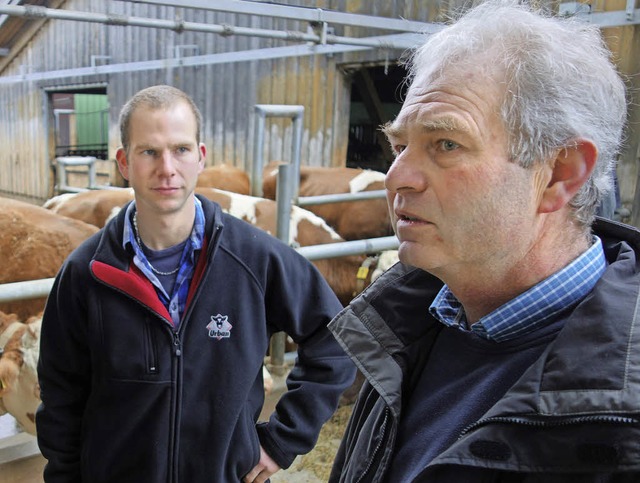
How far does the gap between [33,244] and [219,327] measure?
2.30 m

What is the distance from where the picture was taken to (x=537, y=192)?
36.5 inches

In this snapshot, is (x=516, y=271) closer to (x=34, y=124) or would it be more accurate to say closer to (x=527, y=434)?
(x=527, y=434)

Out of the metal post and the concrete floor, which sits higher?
the metal post

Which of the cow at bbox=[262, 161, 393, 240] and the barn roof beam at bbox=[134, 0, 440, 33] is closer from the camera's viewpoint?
the barn roof beam at bbox=[134, 0, 440, 33]

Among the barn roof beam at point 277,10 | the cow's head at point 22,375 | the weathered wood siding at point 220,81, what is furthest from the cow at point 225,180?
the cow's head at point 22,375

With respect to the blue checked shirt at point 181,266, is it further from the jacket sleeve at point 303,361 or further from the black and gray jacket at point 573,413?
the black and gray jacket at point 573,413

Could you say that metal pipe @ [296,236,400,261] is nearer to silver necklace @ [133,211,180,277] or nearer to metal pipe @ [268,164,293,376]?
metal pipe @ [268,164,293,376]

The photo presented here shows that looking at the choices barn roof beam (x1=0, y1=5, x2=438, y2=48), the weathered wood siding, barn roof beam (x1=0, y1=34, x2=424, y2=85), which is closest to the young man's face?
barn roof beam (x1=0, y1=5, x2=438, y2=48)

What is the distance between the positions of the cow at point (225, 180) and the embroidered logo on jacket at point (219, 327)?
4.89m

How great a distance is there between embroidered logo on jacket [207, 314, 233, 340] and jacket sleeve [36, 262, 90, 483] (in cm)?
32

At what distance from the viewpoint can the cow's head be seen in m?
2.22

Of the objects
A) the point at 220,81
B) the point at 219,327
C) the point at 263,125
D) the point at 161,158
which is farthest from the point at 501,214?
the point at 220,81

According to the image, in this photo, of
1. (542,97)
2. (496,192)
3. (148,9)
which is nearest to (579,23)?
(542,97)

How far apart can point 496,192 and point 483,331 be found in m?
0.22
